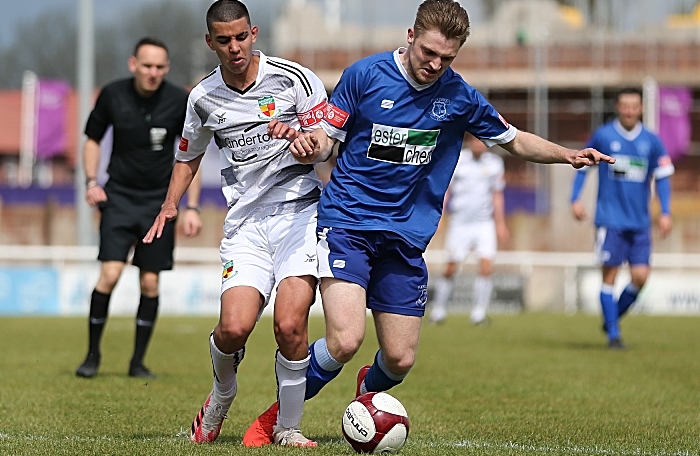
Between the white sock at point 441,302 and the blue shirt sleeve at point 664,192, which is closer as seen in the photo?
the blue shirt sleeve at point 664,192

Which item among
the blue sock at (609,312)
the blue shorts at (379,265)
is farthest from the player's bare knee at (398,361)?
the blue sock at (609,312)

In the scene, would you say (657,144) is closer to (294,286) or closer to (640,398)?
(640,398)

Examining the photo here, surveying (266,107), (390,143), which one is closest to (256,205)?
(266,107)

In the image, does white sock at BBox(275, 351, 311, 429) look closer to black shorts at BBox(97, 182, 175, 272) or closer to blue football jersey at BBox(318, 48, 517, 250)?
blue football jersey at BBox(318, 48, 517, 250)

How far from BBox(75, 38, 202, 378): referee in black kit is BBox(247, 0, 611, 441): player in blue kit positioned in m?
3.33

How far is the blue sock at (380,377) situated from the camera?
6066mm

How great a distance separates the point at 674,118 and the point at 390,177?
28003 millimetres

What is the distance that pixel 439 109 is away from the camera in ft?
19.2

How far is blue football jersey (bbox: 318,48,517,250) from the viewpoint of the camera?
5766 mm

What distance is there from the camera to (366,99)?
18.9 ft

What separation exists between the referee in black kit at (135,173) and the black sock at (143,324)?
19mm

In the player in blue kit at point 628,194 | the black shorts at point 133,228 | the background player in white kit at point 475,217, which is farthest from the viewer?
the background player in white kit at point 475,217

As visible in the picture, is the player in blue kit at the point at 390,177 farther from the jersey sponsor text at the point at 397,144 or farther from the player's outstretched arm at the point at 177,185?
the player's outstretched arm at the point at 177,185

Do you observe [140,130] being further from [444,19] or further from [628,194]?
[628,194]
